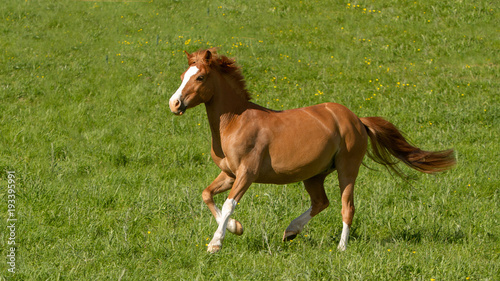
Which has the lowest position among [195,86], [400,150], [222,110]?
[400,150]

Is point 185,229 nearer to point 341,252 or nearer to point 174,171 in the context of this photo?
point 341,252

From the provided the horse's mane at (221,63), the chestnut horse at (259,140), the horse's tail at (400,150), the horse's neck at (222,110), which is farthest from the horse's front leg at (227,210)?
the horse's tail at (400,150)

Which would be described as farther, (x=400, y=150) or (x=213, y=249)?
(x=400, y=150)

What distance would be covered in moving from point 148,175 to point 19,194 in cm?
180

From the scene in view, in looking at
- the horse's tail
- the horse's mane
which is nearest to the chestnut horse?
the horse's mane

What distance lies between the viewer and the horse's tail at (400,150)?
6.62m

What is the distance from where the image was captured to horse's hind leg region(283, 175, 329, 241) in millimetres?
5926

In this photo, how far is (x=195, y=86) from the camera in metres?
5.38

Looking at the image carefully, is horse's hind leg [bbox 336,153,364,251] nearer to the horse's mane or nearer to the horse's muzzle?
the horse's mane

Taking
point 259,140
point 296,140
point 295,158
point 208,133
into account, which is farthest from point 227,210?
point 208,133

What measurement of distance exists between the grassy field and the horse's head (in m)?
1.42

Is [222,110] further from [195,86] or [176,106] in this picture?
[176,106]

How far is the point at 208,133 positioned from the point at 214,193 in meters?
4.32

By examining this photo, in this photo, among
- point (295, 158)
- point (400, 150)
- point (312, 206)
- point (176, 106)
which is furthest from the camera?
point (400, 150)
